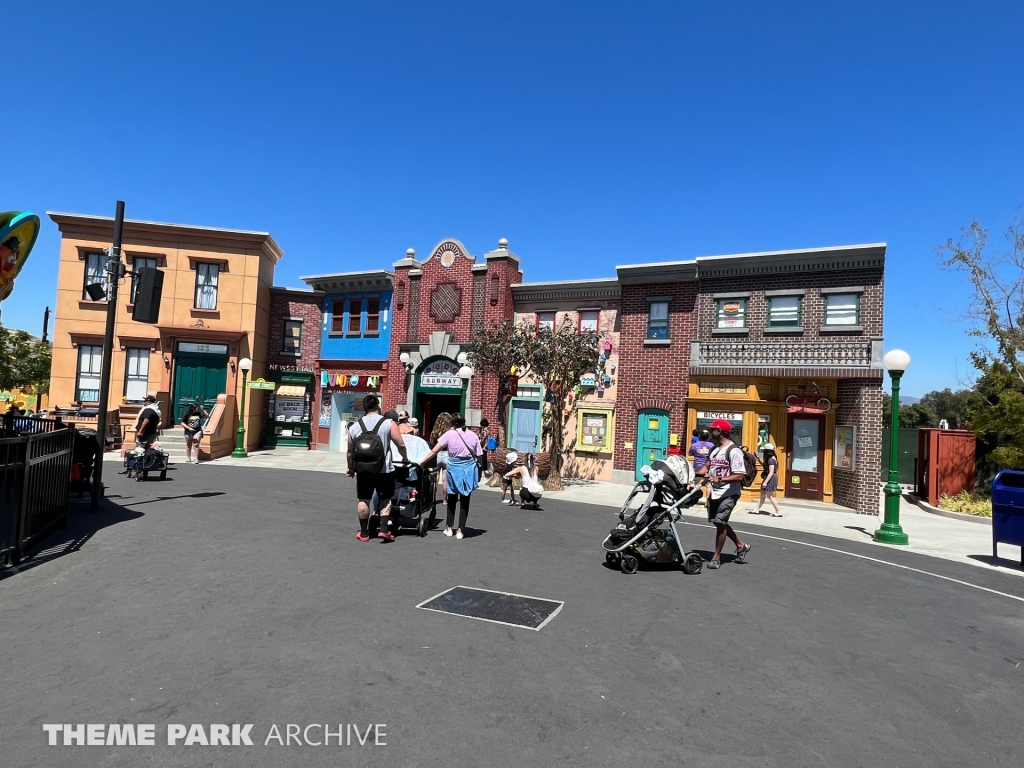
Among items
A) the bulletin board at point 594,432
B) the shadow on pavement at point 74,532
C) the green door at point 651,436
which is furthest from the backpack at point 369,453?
the bulletin board at point 594,432

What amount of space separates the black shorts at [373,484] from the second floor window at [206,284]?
18396 mm

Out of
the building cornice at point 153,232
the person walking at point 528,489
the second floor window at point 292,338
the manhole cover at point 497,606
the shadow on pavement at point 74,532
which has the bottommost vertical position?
the shadow on pavement at point 74,532

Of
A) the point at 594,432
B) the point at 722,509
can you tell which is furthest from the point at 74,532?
the point at 594,432

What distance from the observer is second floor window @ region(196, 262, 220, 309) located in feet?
76.3

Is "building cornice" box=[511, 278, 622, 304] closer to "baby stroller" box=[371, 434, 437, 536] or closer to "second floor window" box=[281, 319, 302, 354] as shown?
"second floor window" box=[281, 319, 302, 354]

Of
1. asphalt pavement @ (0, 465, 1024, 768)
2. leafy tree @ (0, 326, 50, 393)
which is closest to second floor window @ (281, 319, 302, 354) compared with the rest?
leafy tree @ (0, 326, 50, 393)

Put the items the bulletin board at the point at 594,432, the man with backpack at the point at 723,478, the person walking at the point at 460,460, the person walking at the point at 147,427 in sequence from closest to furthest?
the man with backpack at the point at 723,478, the person walking at the point at 460,460, the person walking at the point at 147,427, the bulletin board at the point at 594,432

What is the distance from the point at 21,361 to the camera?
3266cm

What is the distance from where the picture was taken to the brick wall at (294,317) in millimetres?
25281

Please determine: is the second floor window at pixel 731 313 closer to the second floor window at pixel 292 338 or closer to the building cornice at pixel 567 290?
the building cornice at pixel 567 290

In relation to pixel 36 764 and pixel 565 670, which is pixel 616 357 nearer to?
pixel 565 670

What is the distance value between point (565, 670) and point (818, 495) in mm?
14876

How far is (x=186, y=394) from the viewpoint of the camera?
22891mm

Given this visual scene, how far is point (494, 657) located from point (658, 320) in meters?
15.7
